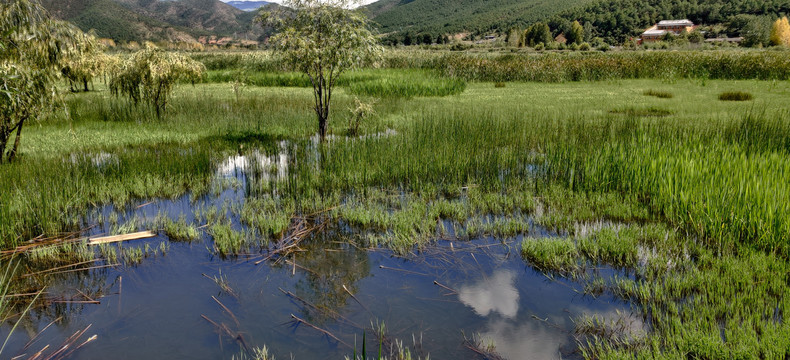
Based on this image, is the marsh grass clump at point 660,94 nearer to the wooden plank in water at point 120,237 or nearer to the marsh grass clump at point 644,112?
the marsh grass clump at point 644,112

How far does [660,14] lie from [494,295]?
143 metres

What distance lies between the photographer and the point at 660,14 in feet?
401

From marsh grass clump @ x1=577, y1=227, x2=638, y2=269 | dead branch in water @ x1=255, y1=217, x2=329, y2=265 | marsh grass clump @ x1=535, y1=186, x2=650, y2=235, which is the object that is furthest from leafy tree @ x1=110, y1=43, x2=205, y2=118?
marsh grass clump @ x1=577, y1=227, x2=638, y2=269

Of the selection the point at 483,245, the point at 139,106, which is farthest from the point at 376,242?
the point at 139,106

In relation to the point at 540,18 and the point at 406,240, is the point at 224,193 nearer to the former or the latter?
the point at 406,240

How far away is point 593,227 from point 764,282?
1.93 m

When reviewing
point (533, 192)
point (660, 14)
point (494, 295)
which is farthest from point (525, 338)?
point (660, 14)

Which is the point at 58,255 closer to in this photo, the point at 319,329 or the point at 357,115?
the point at 319,329

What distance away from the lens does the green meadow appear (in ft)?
13.2

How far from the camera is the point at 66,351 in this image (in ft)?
11.6

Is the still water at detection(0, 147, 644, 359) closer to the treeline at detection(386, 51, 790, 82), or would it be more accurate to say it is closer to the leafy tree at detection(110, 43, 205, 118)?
the leafy tree at detection(110, 43, 205, 118)

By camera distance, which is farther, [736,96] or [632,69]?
[632,69]

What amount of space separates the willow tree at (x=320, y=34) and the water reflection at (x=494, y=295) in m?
6.70

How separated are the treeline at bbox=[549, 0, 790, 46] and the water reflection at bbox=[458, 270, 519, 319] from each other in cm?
11467
